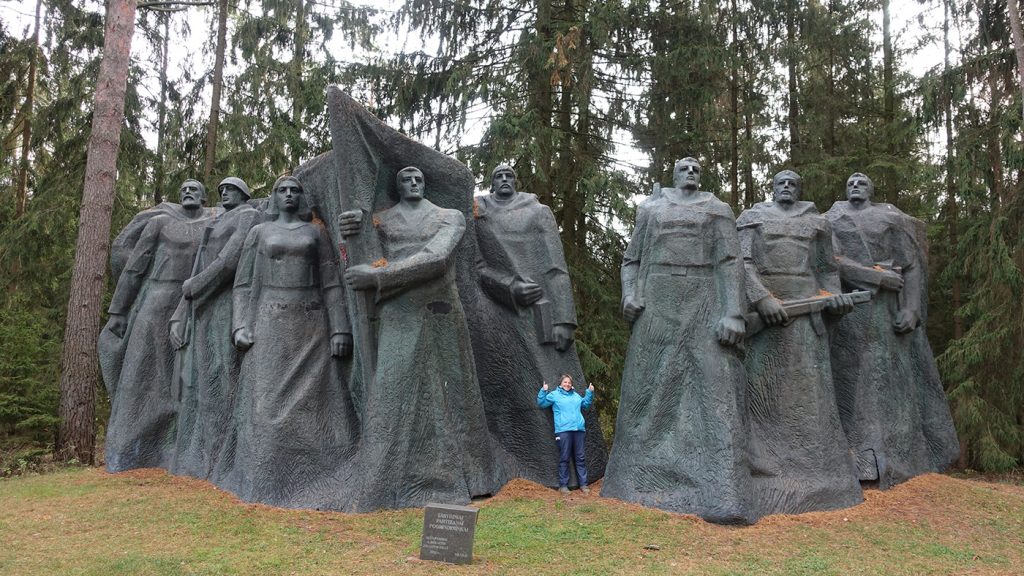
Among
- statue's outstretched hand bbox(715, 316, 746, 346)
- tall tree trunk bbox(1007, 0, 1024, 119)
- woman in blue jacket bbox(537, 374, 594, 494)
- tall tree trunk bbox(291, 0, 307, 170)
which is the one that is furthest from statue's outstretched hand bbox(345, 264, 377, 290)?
tall tree trunk bbox(1007, 0, 1024, 119)

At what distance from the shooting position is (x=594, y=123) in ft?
46.3

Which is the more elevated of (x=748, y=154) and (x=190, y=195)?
(x=748, y=154)

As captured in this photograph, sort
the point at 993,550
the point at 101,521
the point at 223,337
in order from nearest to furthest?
A: the point at 993,550
the point at 101,521
the point at 223,337

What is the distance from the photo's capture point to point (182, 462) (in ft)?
30.7

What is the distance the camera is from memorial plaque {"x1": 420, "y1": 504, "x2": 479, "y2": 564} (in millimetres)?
5629

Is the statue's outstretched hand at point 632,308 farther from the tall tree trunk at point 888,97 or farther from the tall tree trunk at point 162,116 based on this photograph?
the tall tree trunk at point 162,116

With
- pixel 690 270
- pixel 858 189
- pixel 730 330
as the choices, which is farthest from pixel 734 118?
pixel 730 330

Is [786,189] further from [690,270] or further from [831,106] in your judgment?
Result: [831,106]

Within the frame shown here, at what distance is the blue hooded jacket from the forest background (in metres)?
4.28

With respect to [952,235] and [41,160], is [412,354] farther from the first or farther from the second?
[41,160]

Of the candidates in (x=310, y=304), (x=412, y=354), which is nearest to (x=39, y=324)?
(x=310, y=304)

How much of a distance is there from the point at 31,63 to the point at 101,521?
11173mm

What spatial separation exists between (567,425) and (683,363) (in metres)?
1.38

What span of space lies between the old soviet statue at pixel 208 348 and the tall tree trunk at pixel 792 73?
360 inches
